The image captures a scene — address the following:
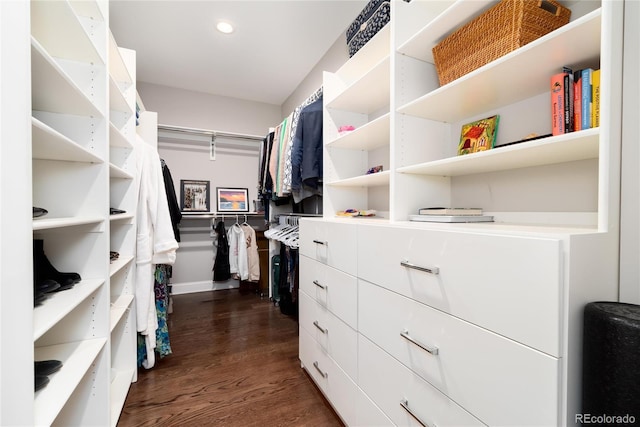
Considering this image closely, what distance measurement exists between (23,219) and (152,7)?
205 centimetres

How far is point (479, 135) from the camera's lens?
1.19 m

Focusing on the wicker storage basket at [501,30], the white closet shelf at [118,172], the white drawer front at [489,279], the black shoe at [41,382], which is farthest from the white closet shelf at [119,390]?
the wicker storage basket at [501,30]

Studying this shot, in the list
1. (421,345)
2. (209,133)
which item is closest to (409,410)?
(421,345)

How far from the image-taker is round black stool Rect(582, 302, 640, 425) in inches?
21.2

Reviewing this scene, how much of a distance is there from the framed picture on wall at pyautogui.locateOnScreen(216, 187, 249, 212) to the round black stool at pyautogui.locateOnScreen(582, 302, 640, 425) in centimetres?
337

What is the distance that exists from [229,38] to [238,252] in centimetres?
212

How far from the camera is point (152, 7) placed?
6.37 ft

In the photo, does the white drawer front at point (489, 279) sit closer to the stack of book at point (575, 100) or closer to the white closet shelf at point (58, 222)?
the stack of book at point (575, 100)

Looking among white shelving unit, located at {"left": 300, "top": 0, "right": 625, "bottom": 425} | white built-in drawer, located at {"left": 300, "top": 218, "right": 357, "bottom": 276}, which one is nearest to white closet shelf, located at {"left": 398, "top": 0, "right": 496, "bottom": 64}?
white shelving unit, located at {"left": 300, "top": 0, "right": 625, "bottom": 425}

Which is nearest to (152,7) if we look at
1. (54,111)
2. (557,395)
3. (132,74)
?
(132,74)

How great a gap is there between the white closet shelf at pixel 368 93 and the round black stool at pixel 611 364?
1236mm

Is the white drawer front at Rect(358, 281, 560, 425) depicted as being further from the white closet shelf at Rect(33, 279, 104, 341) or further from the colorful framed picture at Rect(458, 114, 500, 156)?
the white closet shelf at Rect(33, 279, 104, 341)

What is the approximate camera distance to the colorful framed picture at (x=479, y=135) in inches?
45.3

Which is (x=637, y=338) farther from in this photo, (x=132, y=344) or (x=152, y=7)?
(x=152, y=7)
